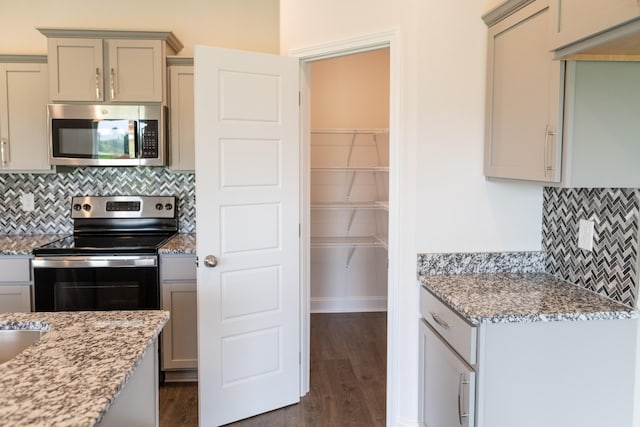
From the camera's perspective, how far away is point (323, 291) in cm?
457

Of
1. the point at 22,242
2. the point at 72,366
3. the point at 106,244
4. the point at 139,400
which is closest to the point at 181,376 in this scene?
the point at 106,244

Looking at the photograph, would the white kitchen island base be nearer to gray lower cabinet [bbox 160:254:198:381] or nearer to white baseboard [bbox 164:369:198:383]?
gray lower cabinet [bbox 160:254:198:381]

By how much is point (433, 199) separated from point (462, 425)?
99cm

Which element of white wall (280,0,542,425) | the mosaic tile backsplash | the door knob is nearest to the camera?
white wall (280,0,542,425)

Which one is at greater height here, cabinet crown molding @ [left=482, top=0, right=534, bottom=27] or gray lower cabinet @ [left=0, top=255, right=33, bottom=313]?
cabinet crown molding @ [left=482, top=0, right=534, bottom=27]

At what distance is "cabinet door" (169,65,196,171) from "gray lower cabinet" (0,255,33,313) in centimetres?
109

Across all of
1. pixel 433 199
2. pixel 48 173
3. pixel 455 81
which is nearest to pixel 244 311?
pixel 433 199

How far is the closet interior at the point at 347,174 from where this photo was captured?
436cm

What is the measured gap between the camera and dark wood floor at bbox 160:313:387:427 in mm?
2709

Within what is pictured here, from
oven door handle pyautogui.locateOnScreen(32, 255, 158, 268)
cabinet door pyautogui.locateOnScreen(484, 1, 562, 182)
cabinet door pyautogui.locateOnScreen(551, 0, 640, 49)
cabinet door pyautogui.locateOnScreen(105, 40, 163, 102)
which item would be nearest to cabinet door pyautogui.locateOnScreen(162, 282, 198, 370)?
oven door handle pyautogui.locateOnScreen(32, 255, 158, 268)

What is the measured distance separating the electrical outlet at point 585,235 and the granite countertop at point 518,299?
0.18 metres

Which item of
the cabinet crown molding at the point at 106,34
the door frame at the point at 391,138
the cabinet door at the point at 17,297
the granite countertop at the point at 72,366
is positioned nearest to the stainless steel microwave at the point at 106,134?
the cabinet crown molding at the point at 106,34

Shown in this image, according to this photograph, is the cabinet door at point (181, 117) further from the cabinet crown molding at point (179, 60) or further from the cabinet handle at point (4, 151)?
the cabinet handle at point (4, 151)

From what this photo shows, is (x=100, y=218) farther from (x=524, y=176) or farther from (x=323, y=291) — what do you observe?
(x=524, y=176)
